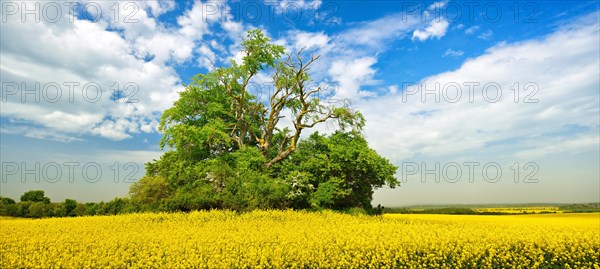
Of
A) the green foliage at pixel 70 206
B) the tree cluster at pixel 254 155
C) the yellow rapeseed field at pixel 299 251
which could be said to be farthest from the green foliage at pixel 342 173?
the green foliage at pixel 70 206

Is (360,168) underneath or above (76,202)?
above

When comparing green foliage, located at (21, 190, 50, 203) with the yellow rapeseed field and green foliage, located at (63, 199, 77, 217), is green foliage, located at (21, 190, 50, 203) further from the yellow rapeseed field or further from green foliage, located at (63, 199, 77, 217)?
the yellow rapeseed field

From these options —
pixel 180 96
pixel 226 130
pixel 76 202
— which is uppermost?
pixel 180 96

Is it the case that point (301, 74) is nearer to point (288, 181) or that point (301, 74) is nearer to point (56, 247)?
point (288, 181)

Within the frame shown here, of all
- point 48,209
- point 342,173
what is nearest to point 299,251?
point 342,173

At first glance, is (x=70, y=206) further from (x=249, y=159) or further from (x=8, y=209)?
(x=249, y=159)

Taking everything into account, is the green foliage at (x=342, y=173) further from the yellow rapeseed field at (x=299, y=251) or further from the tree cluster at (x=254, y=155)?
the yellow rapeseed field at (x=299, y=251)

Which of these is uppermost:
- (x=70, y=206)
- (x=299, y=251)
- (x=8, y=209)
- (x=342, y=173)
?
(x=342, y=173)

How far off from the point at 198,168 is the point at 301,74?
11030 millimetres

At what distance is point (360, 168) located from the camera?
1016 inches

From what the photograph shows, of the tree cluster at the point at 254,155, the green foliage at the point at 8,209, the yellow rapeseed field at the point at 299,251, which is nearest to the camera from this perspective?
the yellow rapeseed field at the point at 299,251

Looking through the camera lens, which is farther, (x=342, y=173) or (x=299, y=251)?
(x=342, y=173)

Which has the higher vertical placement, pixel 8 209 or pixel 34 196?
pixel 34 196

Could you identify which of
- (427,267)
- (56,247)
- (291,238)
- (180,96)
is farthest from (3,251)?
(180,96)
